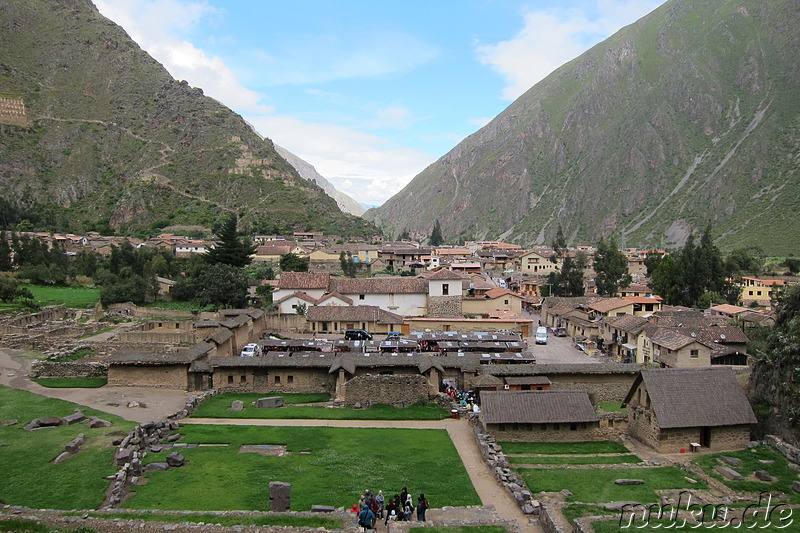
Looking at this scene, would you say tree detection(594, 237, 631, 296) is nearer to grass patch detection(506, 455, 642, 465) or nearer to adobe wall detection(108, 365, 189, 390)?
grass patch detection(506, 455, 642, 465)

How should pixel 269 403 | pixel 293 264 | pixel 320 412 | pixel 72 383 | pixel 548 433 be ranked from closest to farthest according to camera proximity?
pixel 548 433, pixel 320 412, pixel 269 403, pixel 72 383, pixel 293 264

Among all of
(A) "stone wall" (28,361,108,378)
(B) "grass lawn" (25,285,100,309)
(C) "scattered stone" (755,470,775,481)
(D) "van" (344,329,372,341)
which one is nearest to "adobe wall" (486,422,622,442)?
(C) "scattered stone" (755,470,775,481)

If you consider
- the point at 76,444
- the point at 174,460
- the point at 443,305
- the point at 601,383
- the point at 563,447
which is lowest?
the point at 563,447

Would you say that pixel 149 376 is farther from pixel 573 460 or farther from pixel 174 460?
pixel 573 460

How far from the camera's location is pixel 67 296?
5675 centimetres

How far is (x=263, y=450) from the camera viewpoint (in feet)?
73.8

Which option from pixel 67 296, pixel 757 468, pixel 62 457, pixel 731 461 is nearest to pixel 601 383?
pixel 731 461

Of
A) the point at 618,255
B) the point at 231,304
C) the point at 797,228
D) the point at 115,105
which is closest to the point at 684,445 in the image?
the point at 231,304

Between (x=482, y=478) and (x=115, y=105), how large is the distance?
166647 mm

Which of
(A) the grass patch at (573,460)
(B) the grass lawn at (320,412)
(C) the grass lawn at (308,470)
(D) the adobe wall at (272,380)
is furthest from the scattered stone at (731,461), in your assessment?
(D) the adobe wall at (272,380)

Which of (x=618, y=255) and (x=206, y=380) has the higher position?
(x=618, y=255)

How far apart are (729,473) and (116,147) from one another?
15696cm

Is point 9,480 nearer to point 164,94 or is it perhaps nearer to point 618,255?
point 618,255

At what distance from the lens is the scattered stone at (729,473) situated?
1992cm
